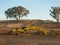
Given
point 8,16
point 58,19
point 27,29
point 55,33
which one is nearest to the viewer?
point 55,33

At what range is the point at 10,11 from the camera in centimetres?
6575

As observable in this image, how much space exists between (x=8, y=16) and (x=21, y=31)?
37187 mm

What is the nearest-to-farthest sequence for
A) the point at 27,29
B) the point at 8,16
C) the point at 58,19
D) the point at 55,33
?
1. the point at 55,33
2. the point at 27,29
3. the point at 58,19
4. the point at 8,16

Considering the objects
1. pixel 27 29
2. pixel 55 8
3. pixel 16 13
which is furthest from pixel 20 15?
pixel 27 29

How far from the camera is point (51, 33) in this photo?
29.7 meters

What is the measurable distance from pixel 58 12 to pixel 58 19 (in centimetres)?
352

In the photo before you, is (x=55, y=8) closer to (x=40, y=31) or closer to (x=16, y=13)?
(x=16, y=13)

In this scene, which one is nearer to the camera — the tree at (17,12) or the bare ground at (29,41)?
the bare ground at (29,41)

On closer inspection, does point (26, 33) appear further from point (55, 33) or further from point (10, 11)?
point (10, 11)

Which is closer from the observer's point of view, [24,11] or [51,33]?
[51,33]

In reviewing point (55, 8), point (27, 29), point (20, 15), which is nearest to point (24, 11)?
point (20, 15)

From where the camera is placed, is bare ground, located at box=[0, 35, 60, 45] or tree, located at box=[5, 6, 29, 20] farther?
tree, located at box=[5, 6, 29, 20]

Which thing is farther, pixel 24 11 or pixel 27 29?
pixel 24 11

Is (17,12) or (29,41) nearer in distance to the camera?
(29,41)
